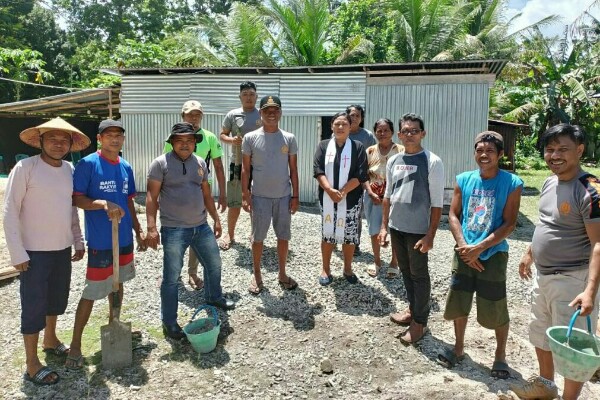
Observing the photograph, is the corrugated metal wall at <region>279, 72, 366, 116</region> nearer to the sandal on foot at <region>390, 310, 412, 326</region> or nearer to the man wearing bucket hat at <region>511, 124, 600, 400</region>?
the sandal on foot at <region>390, 310, 412, 326</region>

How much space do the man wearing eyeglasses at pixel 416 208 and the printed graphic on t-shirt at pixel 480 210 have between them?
15.3 inches

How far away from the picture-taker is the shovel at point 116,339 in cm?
343

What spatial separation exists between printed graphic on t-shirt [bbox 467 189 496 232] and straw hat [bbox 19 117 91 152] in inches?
123

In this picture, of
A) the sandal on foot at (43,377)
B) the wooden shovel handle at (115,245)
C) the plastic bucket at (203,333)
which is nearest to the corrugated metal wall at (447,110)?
the plastic bucket at (203,333)

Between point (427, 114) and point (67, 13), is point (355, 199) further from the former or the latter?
point (67, 13)

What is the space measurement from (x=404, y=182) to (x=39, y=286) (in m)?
3.07

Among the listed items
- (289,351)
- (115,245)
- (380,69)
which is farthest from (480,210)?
(380,69)

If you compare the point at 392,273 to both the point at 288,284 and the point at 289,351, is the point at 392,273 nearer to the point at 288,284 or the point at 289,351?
the point at 288,284

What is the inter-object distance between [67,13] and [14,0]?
23.3 feet

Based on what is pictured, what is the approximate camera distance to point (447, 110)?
9.51 metres

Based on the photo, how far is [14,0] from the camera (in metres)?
23.9

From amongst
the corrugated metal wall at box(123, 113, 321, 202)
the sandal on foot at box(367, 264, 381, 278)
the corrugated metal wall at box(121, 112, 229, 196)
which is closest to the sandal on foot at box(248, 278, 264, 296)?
the sandal on foot at box(367, 264, 381, 278)

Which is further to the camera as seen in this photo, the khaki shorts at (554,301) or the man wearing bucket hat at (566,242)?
the khaki shorts at (554,301)

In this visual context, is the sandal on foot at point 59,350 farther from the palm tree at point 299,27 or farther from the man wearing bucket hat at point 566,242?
the palm tree at point 299,27
